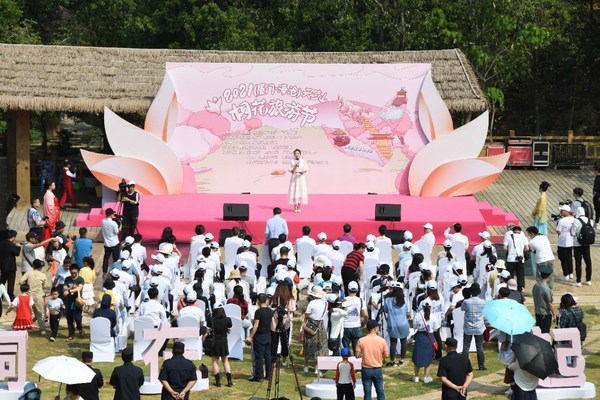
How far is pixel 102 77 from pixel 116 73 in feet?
1.17

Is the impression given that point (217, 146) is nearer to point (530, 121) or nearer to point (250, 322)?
point (250, 322)

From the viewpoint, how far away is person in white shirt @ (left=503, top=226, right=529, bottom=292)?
23391mm

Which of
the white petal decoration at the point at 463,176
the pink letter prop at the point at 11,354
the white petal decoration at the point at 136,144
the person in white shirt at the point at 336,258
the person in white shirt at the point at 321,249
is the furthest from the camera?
the white petal decoration at the point at 463,176

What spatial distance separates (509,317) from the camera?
16.9 meters

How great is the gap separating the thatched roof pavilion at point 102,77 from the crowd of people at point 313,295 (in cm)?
629

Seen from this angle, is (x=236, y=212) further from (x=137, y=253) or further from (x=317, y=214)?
(x=137, y=253)

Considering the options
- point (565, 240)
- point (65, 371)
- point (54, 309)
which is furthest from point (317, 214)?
point (65, 371)

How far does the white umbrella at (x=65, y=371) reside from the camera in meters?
14.9

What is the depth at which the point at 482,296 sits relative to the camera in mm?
21391

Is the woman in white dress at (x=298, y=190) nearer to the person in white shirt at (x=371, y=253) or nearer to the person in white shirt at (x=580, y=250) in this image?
the person in white shirt at (x=371, y=253)

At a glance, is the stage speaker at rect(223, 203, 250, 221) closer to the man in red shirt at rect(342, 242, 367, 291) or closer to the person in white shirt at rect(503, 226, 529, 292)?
the man in red shirt at rect(342, 242, 367, 291)

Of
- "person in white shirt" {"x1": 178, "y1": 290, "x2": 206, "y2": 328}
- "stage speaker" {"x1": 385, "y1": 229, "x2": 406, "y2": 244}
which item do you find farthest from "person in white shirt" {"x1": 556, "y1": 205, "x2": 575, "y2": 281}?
"person in white shirt" {"x1": 178, "y1": 290, "x2": 206, "y2": 328}

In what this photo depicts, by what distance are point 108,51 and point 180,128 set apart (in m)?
3.26

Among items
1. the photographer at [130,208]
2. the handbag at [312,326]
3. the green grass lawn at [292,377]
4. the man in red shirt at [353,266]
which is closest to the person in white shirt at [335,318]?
the handbag at [312,326]
